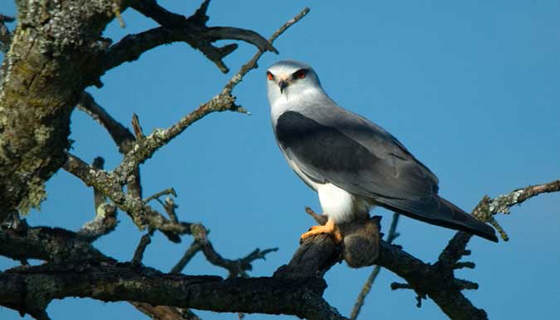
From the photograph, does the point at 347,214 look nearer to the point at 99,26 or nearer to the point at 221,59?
the point at 221,59

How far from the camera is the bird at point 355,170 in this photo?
5.46m

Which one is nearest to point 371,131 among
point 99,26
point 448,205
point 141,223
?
point 448,205

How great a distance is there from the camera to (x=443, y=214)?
5289mm

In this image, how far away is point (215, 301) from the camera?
11.6 ft

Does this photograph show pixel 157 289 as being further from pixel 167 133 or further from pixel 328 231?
pixel 328 231

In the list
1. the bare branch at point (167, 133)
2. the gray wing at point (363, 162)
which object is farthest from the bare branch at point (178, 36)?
the gray wing at point (363, 162)

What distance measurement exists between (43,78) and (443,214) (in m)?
3.35

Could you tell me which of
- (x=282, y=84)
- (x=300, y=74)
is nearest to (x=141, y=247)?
(x=282, y=84)

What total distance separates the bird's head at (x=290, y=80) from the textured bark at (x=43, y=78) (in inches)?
179

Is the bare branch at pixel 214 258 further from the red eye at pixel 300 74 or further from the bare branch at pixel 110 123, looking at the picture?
the red eye at pixel 300 74

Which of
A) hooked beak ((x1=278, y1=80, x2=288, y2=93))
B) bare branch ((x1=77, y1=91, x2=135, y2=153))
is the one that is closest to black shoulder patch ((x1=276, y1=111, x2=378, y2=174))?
hooked beak ((x1=278, y1=80, x2=288, y2=93))

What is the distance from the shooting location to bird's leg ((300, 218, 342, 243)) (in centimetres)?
519

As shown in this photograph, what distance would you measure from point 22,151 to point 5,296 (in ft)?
2.06

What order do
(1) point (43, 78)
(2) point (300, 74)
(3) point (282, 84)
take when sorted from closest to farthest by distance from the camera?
(1) point (43, 78), (3) point (282, 84), (2) point (300, 74)
